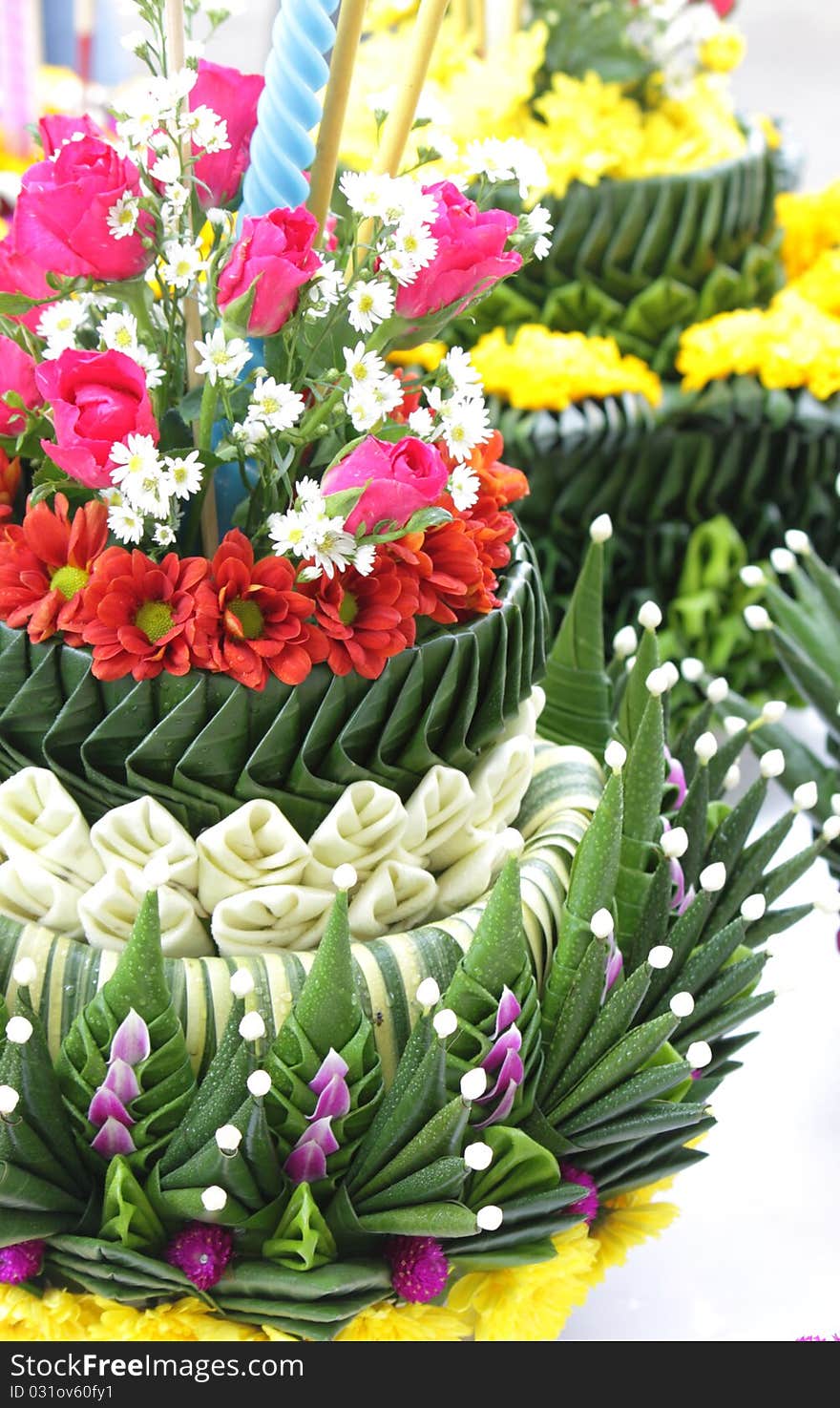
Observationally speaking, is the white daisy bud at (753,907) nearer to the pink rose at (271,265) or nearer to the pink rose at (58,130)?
the pink rose at (271,265)

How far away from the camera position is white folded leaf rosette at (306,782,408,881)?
710 mm

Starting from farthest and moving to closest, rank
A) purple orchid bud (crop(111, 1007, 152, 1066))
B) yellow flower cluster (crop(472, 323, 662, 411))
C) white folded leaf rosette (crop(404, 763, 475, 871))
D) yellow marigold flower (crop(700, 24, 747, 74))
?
yellow marigold flower (crop(700, 24, 747, 74))
yellow flower cluster (crop(472, 323, 662, 411))
white folded leaf rosette (crop(404, 763, 475, 871))
purple orchid bud (crop(111, 1007, 152, 1066))

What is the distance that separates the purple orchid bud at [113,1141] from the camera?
2.13ft

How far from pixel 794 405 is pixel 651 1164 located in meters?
0.86

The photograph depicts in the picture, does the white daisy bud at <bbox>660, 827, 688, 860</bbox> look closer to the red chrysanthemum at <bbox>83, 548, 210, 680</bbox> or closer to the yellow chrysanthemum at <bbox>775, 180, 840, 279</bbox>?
the red chrysanthemum at <bbox>83, 548, 210, 680</bbox>

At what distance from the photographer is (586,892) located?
28.0 inches

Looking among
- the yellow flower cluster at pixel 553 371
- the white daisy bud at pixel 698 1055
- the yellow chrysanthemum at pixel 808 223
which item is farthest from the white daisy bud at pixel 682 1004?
the yellow chrysanthemum at pixel 808 223

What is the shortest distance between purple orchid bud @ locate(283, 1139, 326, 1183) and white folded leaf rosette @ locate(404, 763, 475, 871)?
0.16m


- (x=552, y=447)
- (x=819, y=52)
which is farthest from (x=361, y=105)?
(x=819, y=52)

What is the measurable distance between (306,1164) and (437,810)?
181mm

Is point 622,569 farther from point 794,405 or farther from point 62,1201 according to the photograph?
point 62,1201

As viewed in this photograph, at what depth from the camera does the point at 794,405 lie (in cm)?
141

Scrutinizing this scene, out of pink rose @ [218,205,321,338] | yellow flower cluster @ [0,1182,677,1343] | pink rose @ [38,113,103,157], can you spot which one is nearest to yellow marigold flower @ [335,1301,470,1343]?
yellow flower cluster @ [0,1182,677,1343]

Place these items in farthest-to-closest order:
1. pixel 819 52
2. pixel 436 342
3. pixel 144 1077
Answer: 1. pixel 819 52
2. pixel 436 342
3. pixel 144 1077
